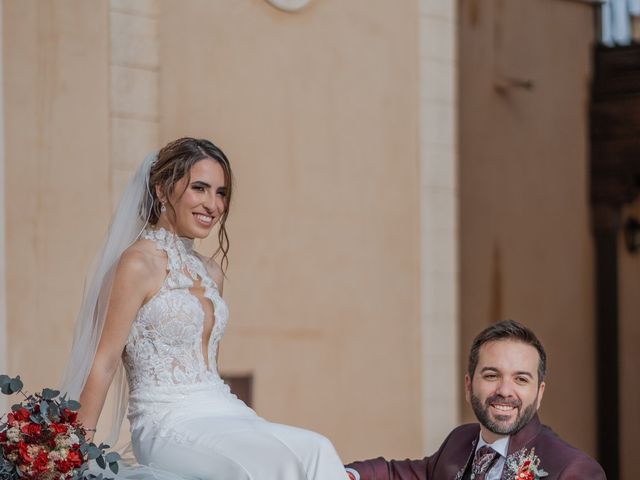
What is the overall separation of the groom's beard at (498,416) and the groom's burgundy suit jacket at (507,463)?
0.02m

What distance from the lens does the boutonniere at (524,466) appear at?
347cm

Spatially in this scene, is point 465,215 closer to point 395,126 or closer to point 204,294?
point 395,126

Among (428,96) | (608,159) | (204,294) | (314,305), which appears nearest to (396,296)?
(314,305)

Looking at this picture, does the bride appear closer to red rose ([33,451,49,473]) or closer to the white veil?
the white veil

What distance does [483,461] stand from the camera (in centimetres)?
363

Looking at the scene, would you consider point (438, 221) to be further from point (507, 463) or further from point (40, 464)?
point (40, 464)

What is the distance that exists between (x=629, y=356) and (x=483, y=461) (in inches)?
272

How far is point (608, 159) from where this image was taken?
1008cm

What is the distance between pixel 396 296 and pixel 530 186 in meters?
2.28

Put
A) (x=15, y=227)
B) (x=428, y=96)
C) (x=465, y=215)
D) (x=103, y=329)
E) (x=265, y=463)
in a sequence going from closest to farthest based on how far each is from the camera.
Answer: (x=265, y=463) → (x=103, y=329) → (x=15, y=227) → (x=428, y=96) → (x=465, y=215)

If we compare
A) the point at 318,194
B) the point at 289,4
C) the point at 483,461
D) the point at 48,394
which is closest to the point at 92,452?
the point at 48,394

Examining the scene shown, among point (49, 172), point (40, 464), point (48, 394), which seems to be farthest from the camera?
point (49, 172)

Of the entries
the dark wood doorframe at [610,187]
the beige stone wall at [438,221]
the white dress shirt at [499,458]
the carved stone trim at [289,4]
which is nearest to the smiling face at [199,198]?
the white dress shirt at [499,458]

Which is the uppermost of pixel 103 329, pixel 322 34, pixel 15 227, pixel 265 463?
pixel 322 34
